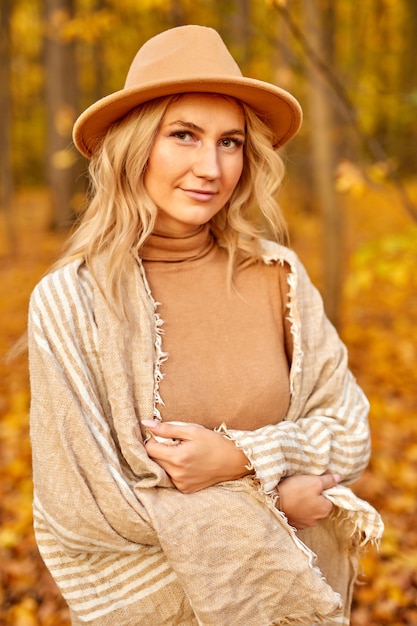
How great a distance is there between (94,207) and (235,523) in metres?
1.04

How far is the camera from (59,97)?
1077 centimetres

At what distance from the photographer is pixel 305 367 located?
200 cm

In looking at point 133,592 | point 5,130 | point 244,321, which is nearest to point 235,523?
point 133,592

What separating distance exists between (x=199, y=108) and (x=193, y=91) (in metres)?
0.05

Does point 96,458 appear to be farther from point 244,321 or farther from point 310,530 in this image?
point 310,530

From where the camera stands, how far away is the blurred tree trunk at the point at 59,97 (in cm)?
986

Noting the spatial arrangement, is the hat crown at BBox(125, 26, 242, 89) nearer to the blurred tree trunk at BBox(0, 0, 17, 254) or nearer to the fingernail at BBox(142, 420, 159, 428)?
the fingernail at BBox(142, 420, 159, 428)

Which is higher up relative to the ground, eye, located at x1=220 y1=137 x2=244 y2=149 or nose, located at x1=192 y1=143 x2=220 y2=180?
eye, located at x1=220 y1=137 x2=244 y2=149

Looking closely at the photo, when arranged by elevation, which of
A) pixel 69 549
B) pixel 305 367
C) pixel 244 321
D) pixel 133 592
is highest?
pixel 244 321


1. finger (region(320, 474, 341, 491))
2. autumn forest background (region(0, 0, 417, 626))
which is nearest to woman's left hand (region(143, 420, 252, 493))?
finger (region(320, 474, 341, 491))

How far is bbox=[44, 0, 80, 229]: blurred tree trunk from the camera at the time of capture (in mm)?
9859

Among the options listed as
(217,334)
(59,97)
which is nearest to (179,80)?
(217,334)

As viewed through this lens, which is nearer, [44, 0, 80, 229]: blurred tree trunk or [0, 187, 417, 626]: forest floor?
A: [0, 187, 417, 626]: forest floor

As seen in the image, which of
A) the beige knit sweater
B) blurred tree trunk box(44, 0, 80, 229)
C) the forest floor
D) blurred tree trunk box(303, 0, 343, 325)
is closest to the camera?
the beige knit sweater
